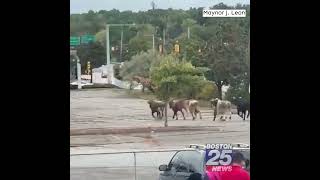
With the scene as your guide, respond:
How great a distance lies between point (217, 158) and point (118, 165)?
2.59 feet

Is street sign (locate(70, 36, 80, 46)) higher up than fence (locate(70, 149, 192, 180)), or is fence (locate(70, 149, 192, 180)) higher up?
street sign (locate(70, 36, 80, 46))

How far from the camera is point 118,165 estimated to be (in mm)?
4555

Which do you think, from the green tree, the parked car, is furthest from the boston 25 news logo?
the green tree

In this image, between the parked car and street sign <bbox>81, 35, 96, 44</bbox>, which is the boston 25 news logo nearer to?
the parked car

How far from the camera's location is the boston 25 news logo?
461 centimetres

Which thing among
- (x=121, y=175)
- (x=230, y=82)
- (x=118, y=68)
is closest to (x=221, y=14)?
(x=230, y=82)

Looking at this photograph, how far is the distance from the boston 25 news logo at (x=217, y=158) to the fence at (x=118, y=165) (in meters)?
0.34

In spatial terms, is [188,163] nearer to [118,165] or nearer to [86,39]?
[118,165]

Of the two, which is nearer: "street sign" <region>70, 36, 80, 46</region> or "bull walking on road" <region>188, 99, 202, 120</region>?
"street sign" <region>70, 36, 80, 46</region>

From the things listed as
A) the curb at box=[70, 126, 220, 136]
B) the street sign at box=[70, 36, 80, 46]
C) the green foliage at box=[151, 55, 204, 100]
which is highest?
the street sign at box=[70, 36, 80, 46]

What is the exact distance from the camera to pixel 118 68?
15.1 feet

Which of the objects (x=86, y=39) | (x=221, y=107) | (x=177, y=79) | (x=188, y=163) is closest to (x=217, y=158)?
(x=188, y=163)

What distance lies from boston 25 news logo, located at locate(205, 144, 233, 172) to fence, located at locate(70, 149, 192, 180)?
339mm
